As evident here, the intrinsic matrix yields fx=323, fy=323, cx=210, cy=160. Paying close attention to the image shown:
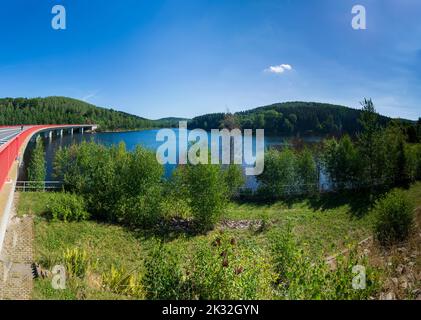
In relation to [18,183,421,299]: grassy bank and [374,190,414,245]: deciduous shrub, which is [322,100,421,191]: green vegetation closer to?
[18,183,421,299]: grassy bank

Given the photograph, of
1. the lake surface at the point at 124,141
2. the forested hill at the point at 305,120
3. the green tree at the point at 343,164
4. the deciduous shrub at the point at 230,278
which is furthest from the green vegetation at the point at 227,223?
the forested hill at the point at 305,120

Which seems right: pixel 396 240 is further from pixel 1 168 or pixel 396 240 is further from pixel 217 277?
pixel 1 168

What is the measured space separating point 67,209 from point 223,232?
13.3m

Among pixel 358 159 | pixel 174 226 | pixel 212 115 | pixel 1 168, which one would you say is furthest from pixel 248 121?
pixel 1 168

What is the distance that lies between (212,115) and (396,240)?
514 feet

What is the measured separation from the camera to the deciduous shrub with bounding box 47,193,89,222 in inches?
987

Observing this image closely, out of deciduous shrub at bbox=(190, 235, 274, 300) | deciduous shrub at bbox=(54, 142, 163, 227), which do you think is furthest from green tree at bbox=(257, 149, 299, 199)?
deciduous shrub at bbox=(190, 235, 274, 300)

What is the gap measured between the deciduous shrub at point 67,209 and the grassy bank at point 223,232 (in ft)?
2.30

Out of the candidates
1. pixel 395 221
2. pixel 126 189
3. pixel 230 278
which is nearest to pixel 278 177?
pixel 126 189

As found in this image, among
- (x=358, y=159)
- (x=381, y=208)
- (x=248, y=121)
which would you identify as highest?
(x=248, y=121)

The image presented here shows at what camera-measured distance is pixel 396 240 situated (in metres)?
16.5

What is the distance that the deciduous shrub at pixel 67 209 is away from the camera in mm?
25078

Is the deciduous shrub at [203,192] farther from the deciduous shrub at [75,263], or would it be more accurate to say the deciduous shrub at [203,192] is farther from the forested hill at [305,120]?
the forested hill at [305,120]
